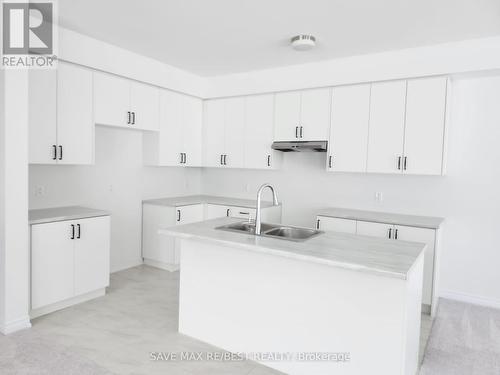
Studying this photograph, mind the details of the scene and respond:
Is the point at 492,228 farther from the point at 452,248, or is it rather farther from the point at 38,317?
the point at 38,317

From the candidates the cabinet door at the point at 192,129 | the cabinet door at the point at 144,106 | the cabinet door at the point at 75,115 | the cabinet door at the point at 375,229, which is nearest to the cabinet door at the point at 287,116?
the cabinet door at the point at 192,129

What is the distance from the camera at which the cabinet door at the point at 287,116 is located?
458 centimetres

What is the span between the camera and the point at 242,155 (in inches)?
200

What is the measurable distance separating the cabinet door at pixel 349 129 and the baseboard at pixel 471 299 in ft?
5.60

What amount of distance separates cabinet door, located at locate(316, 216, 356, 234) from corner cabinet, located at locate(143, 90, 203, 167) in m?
2.15

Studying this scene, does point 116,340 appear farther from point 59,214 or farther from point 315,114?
point 315,114

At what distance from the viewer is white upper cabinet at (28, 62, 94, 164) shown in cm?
329

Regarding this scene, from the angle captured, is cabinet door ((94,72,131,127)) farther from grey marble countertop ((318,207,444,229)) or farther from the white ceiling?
grey marble countertop ((318,207,444,229))

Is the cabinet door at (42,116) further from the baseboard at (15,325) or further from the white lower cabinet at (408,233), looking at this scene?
the white lower cabinet at (408,233)

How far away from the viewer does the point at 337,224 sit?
4051 mm

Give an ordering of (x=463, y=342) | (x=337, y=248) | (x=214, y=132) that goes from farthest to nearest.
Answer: (x=214, y=132) → (x=463, y=342) → (x=337, y=248)

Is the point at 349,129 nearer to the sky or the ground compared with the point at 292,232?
nearer to the sky

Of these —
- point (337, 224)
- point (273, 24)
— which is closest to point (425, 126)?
point (337, 224)

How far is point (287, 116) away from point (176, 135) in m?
1.55
